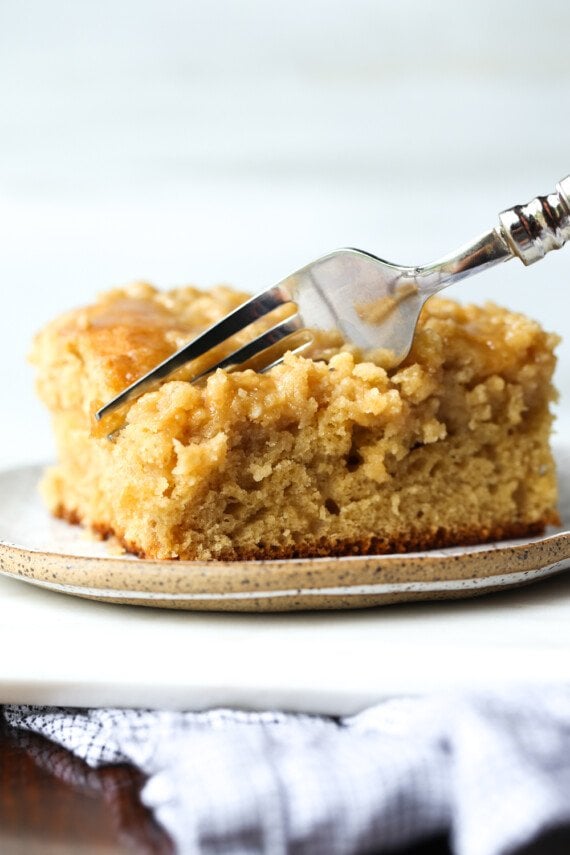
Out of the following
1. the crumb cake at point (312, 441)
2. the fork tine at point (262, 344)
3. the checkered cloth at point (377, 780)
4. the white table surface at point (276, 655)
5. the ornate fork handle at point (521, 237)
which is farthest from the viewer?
the fork tine at point (262, 344)

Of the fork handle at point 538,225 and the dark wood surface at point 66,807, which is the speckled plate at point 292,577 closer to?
the dark wood surface at point 66,807

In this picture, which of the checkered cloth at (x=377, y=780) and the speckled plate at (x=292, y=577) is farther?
the speckled plate at (x=292, y=577)

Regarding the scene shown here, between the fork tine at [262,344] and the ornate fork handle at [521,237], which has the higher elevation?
the fork tine at [262,344]

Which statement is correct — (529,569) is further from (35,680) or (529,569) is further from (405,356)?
(35,680)

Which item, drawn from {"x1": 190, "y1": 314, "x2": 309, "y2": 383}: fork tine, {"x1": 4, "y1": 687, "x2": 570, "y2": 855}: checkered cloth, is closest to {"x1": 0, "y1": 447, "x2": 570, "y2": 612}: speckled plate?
{"x1": 4, "y1": 687, "x2": 570, "y2": 855}: checkered cloth

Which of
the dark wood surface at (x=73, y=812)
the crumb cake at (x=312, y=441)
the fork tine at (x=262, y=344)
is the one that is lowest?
the dark wood surface at (x=73, y=812)

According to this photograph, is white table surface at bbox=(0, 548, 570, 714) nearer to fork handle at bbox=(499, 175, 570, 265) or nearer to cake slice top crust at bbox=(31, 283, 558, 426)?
cake slice top crust at bbox=(31, 283, 558, 426)

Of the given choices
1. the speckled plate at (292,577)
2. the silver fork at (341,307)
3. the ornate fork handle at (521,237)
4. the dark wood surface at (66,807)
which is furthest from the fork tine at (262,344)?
the dark wood surface at (66,807)
